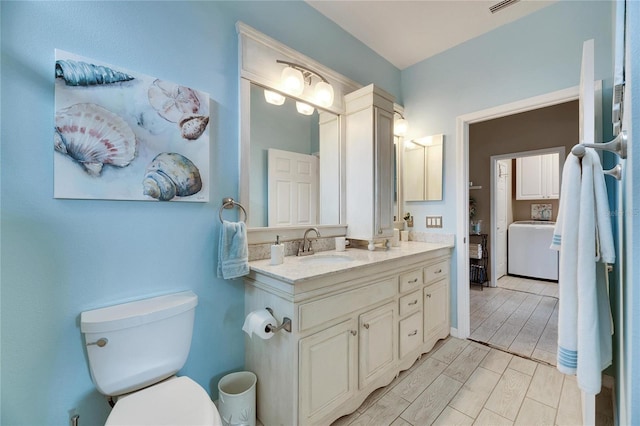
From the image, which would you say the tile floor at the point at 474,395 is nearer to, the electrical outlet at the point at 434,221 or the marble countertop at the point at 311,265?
the marble countertop at the point at 311,265

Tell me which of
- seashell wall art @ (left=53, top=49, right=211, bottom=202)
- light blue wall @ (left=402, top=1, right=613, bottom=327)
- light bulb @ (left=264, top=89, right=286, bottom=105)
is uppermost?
light blue wall @ (left=402, top=1, right=613, bottom=327)

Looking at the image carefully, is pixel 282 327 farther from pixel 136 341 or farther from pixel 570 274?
pixel 570 274

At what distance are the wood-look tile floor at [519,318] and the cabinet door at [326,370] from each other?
159cm

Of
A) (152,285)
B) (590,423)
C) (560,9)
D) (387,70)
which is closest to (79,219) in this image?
(152,285)

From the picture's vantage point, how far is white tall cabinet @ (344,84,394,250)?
214 cm

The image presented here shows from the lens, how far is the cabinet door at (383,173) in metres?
2.16

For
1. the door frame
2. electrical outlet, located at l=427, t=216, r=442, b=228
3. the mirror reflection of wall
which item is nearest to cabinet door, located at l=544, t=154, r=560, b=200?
the door frame

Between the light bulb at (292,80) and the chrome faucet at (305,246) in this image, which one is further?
the chrome faucet at (305,246)

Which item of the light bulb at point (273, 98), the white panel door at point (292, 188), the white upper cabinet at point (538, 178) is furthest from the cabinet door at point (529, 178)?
the light bulb at point (273, 98)

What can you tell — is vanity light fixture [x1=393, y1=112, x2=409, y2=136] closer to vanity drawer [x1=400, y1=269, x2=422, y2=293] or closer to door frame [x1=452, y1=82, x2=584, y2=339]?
door frame [x1=452, y1=82, x2=584, y2=339]

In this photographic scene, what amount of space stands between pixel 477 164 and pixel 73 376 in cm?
504

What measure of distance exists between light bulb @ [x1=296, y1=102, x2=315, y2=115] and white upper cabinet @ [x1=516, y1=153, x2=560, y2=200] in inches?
172

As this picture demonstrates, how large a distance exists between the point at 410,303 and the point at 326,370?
2.87 ft

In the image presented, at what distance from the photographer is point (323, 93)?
2.04 metres
